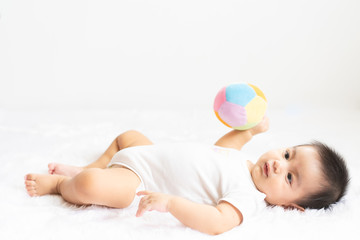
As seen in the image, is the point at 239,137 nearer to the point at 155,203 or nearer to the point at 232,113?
the point at 232,113

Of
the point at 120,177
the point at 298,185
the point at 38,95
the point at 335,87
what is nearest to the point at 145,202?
the point at 120,177

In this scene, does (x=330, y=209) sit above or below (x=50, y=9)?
below

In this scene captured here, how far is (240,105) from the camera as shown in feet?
4.15

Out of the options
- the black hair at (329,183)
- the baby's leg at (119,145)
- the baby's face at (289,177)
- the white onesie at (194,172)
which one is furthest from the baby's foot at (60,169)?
the black hair at (329,183)

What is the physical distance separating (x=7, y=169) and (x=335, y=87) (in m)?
1.88

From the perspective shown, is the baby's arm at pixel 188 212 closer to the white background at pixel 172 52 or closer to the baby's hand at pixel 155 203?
the baby's hand at pixel 155 203

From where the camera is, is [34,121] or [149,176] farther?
[34,121]

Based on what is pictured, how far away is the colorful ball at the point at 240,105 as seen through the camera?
1.27 m

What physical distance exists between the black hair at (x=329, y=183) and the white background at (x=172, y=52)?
1.29 m

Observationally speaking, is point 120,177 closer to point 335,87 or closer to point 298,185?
point 298,185

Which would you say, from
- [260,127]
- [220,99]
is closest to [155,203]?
[220,99]

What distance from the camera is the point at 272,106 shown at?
2434 mm

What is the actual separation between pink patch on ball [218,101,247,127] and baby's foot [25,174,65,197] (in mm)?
503

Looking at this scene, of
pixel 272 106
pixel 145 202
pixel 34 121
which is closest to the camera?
pixel 145 202
